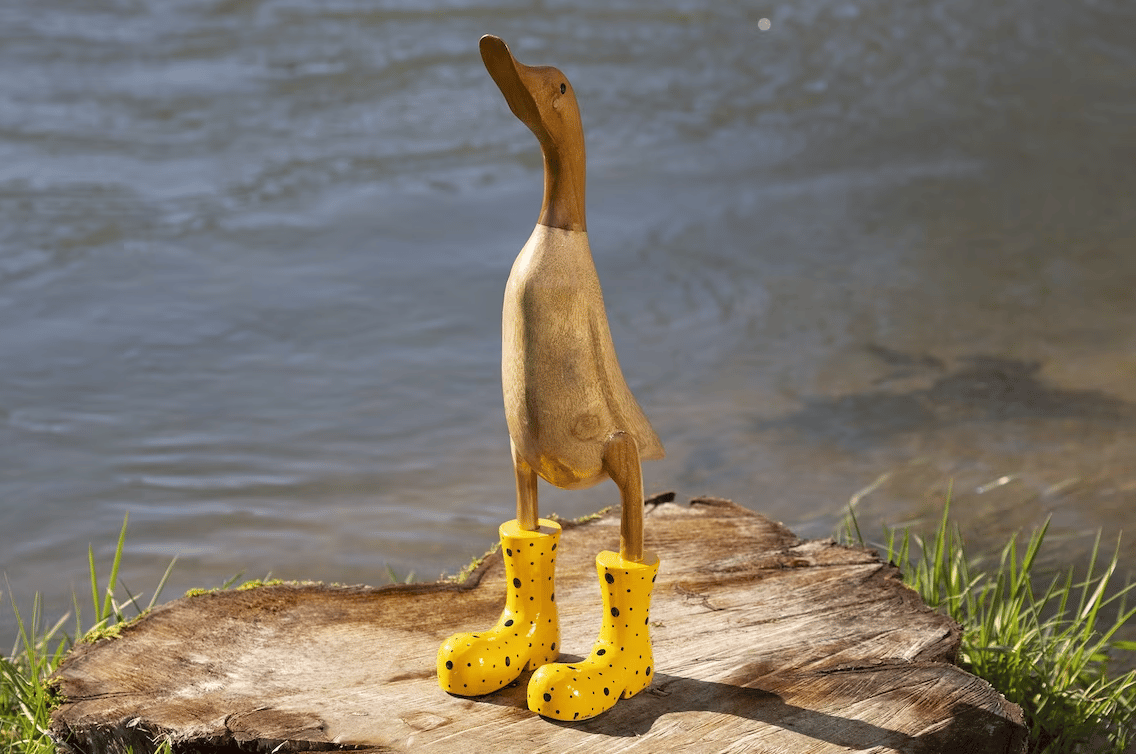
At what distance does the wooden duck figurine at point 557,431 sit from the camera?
4.99 ft

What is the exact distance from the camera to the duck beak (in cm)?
140

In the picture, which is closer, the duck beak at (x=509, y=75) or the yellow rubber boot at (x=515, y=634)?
the duck beak at (x=509, y=75)

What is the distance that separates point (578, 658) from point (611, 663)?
19 centimetres

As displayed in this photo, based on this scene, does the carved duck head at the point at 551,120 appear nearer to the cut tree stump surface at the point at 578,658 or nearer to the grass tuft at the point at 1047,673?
the cut tree stump surface at the point at 578,658

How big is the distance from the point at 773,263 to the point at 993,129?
2.32 meters

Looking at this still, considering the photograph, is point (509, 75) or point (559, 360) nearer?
point (509, 75)

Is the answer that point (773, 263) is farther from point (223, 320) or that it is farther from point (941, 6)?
point (941, 6)

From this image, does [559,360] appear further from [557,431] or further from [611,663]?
[611,663]

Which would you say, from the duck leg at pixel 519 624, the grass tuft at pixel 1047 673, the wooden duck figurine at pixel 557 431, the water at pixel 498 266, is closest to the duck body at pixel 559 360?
the wooden duck figurine at pixel 557 431

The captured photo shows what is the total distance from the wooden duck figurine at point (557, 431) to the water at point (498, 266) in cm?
148

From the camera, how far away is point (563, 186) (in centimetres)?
154

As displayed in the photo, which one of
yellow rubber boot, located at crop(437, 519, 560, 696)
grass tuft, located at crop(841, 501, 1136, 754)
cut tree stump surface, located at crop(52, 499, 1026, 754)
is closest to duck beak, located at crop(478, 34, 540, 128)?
yellow rubber boot, located at crop(437, 519, 560, 696)

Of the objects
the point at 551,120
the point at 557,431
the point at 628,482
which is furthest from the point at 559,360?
the point at 551,120

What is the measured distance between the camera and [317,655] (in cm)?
182
